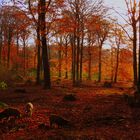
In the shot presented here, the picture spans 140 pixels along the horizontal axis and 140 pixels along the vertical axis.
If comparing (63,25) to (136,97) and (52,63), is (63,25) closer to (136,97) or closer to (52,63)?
(136,97)

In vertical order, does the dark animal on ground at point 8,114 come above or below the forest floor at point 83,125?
above

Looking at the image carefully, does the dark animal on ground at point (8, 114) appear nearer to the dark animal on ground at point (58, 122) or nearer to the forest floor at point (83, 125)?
the forest floor at point (83, 125)

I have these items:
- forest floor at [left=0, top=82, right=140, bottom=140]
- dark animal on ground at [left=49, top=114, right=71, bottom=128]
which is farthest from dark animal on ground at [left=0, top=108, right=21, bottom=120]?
dark animal on ground at [left=49, top=114, right=71, bottom=128]

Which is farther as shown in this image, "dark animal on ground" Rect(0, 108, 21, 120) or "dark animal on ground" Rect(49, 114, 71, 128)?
"dark animal on ground" Rect(0, 108, 21, 120)

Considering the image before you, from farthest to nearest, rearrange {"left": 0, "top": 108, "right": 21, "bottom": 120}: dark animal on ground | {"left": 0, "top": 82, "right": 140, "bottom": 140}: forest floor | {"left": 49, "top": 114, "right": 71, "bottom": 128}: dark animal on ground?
{"left": 0, "top": 108, "right": 21, "bottom": 120}: dark animal on ground
{"left": 49, "top": 114, "right": 71, "bottom": 128}: dark animal on ground
{"left": 0, "top": 82, "right": 140, "bottom": 140}: forest floor

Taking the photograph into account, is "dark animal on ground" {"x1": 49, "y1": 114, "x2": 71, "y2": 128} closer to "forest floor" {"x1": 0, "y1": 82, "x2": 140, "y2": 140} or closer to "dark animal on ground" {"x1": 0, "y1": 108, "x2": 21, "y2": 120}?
"forest floor" {"x1": 0, "y1": 82, "x2": 140, "y2": 140}

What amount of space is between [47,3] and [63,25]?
1.90m

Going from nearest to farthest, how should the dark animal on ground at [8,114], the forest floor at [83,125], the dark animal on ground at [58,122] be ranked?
the forest floor at [83,125] → the dark animal on ground at [58,122] → the dark animal on ground at [8,114]

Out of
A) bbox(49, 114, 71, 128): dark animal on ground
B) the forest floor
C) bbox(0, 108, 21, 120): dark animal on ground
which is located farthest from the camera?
bbox(0, 108, 21, 120): dark animal on ground

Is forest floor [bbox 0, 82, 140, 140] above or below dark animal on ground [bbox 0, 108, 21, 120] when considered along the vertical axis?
below

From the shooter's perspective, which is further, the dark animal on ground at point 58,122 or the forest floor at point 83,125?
the dark animal on ground at point 58,122

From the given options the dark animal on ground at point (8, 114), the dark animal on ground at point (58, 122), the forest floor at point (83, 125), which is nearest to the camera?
the forest floor at point (83, 125)

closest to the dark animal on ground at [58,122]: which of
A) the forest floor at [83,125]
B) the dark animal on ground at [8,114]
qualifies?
the forest floor at [83,125]

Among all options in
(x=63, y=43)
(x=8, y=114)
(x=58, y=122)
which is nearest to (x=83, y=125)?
(x=58, y=122)
